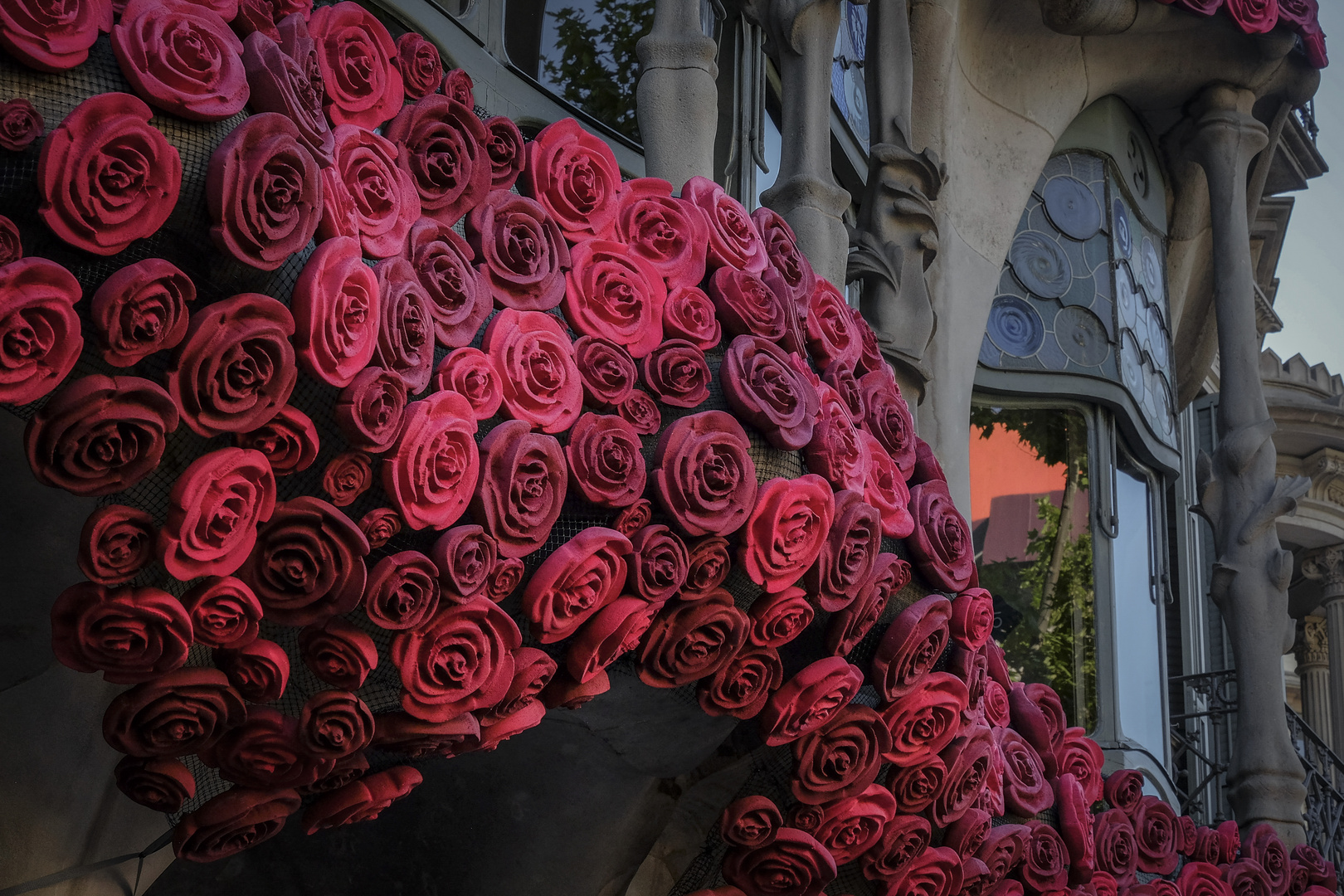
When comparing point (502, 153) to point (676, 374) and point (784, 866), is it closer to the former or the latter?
point (676, 374)

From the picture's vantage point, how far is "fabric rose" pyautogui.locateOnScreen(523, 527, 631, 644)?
296 cm

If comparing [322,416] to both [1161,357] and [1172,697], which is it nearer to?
[1161,357]

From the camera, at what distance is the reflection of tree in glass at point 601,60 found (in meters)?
6.66

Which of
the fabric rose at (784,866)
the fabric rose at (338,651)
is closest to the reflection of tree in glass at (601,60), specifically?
the fabric rose at (784,866)

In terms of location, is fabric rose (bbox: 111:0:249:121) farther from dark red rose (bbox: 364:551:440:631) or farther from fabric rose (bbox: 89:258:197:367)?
dark red rose (bbox: 364:551:440:631)

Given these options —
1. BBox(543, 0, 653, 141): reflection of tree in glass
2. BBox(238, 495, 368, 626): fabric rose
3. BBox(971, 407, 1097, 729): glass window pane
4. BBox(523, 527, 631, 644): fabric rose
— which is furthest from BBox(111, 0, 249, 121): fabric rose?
BBox(971, 407, 1097, 729): glass window pane

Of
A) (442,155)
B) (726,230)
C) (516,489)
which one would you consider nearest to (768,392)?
(726,230)

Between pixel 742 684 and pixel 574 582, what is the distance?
2.01 ft

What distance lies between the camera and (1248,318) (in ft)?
25.1

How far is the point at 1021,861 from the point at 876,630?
3.78 ft

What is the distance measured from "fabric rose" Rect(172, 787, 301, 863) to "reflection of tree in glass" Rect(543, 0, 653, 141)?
428 cm

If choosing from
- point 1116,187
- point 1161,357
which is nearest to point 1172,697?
point 1161,357

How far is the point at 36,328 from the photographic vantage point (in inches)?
89.0

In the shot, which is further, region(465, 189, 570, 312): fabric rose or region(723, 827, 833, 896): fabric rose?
region(723, 827, 833, 896): fabric rose
